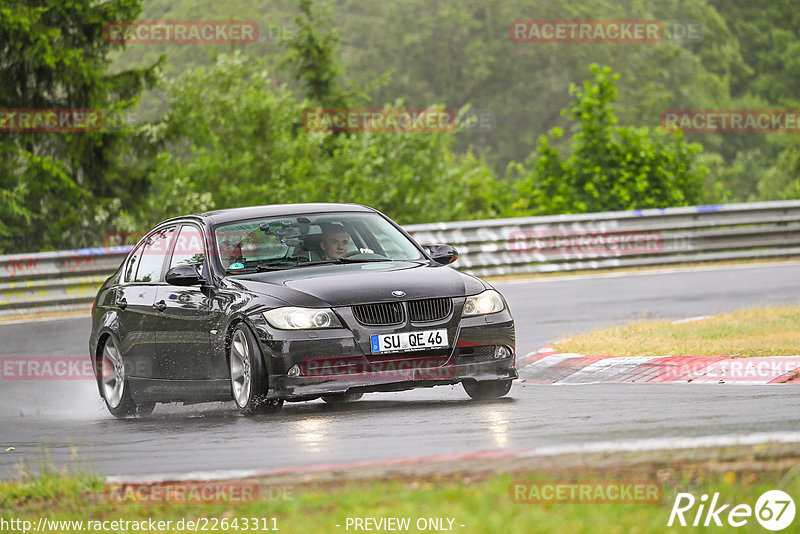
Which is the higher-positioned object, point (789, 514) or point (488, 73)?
point (488, 73)

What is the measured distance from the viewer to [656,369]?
11.0m

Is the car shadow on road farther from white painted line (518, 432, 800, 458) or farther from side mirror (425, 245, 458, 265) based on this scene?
white painted line (518, 432, 800, 458)

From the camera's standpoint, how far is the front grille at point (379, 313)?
9211 mm

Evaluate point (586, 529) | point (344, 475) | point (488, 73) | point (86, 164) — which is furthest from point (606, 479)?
point (488, 73)

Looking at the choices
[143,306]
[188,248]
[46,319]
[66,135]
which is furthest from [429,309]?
[66,135]

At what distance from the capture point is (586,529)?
4941 millimetres

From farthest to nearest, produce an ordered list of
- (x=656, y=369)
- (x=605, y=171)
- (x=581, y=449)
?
(x=605, y=171) < (x=656, y=369) < (x=581, y=449)

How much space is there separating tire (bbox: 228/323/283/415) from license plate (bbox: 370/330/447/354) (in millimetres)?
763

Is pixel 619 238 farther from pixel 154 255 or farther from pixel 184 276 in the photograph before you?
pixel 184 276

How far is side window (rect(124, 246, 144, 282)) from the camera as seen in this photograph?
453 inches

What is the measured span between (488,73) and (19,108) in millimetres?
69504

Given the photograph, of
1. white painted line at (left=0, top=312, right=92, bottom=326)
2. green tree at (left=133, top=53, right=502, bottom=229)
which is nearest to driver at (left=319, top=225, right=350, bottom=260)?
white painted line at (left=0, top=312, right=92, bottom=326)

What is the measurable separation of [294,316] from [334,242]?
1345 millimetres

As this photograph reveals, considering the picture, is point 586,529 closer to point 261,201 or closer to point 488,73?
point 261,201
